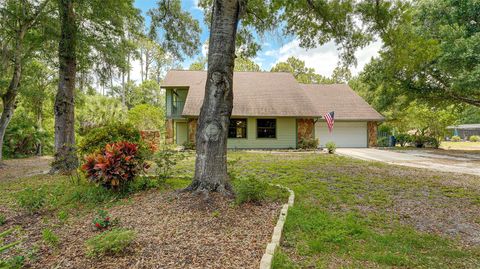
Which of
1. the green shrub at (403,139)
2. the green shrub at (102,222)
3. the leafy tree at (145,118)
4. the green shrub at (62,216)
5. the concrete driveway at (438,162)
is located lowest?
the concrete driveway at (438,162)

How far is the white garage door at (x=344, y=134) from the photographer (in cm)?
1916

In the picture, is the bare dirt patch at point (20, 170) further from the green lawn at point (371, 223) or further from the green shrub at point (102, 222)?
the green lawn at point (371, 223)

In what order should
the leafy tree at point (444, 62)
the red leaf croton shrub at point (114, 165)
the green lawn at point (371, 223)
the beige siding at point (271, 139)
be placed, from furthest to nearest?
the beige siding at point (271, 139), the leafy tree at point (444, 62), the red leaf croton shrub at point (114, 165), the green lawn at point (371, 223)

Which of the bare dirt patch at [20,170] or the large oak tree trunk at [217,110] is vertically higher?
the large oak tree trunk at [217,110]

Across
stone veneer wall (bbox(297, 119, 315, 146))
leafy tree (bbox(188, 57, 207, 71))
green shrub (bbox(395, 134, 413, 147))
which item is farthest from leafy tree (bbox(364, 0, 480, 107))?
leafy tree (bbox(188, 57, 207, 71))

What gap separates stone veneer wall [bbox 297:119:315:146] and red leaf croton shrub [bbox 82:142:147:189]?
1345 centimetres

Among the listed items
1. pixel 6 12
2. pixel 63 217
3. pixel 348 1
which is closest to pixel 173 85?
pixel 6 12

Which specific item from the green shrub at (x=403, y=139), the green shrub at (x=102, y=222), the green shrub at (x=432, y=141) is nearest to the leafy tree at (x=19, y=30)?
the green shrub at (x=102, y=222)

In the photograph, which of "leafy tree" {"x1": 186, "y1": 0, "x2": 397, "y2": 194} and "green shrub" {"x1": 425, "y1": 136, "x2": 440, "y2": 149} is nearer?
"leafy tree" {"x1": 186, "y1": 0, "x2": 397, "y2": 194}

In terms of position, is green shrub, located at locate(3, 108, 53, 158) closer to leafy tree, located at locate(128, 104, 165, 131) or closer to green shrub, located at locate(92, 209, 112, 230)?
leafy tree, located at locate(128, 104, 165, 131)

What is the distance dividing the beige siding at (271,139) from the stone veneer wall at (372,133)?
6114 mm

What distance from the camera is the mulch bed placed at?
2.66 m

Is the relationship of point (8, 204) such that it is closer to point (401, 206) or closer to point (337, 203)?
point (337, 203)

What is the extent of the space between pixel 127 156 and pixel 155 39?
3773 millimetres
